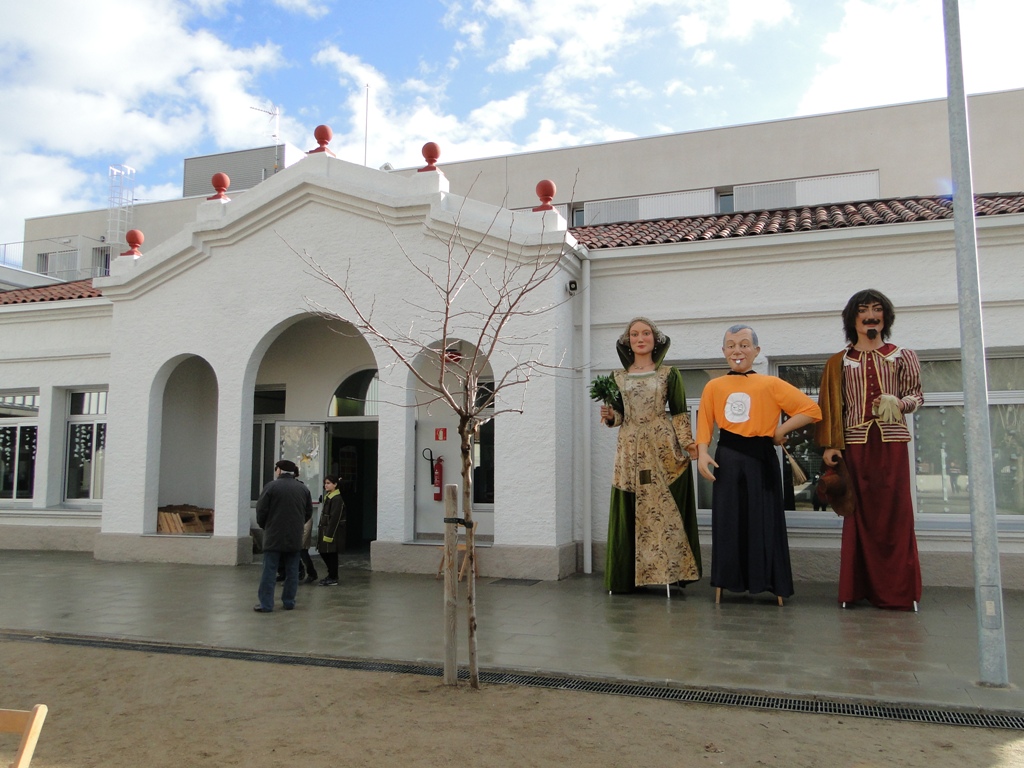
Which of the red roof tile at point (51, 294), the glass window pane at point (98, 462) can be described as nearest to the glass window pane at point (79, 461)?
the glass window pane at point (98, 462)

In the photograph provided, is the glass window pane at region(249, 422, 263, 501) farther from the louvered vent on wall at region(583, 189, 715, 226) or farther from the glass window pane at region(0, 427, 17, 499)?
the louvered vent on wall at region(583, 189, 715, 226)

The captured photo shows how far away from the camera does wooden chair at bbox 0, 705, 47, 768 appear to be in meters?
3.17

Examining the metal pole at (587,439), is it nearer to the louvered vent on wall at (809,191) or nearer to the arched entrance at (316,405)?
the arched entrance at (316,405)

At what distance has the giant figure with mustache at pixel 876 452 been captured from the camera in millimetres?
8719

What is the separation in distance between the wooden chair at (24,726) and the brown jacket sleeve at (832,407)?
7.81m

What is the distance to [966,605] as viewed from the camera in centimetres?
897

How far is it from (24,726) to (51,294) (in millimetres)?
15148

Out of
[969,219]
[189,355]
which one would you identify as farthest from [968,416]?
[189,355]

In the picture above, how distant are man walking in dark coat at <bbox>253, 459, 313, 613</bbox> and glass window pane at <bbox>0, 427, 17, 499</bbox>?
909 centimetres

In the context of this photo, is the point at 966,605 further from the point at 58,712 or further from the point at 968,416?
the point at 58,712

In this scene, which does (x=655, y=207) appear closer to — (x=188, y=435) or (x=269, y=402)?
(x=269, y=402)

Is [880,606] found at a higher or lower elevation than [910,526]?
lower

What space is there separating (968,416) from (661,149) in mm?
21193

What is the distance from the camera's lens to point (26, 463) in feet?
51.0
